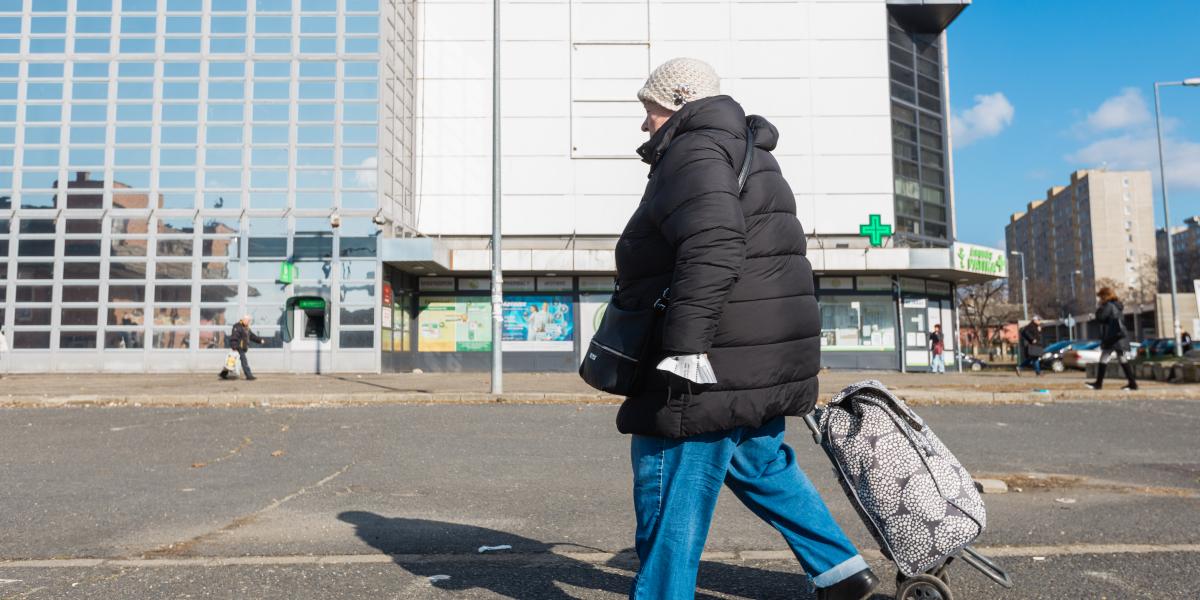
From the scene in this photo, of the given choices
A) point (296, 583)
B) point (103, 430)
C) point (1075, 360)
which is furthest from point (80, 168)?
point (1075, 360)

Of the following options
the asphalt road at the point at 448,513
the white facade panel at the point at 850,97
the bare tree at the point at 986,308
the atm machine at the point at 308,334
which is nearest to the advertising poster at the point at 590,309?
the atm machine at the point at 308,334

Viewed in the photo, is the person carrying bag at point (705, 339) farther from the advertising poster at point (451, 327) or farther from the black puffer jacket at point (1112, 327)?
the advertising poster at point (451, 327)

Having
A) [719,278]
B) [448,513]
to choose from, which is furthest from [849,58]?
[719,278]

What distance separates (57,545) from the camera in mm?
3732

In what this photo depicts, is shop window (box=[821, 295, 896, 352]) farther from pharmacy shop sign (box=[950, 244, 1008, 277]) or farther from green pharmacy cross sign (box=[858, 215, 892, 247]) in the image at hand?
pharmacy shop sign (box=[950, 244, 1008, 277])

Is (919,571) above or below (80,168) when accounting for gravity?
below

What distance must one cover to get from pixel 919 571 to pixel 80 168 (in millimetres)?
25803

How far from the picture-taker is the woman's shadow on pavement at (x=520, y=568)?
293 cm

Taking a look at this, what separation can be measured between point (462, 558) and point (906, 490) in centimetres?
193

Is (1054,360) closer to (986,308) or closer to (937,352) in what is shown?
(937,352)

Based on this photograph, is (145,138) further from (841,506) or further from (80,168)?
(841,506)

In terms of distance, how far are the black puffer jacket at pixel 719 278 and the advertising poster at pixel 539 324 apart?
77.2 feet

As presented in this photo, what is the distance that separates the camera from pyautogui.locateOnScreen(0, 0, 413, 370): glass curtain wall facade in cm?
2153

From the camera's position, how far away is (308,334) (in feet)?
70.9
